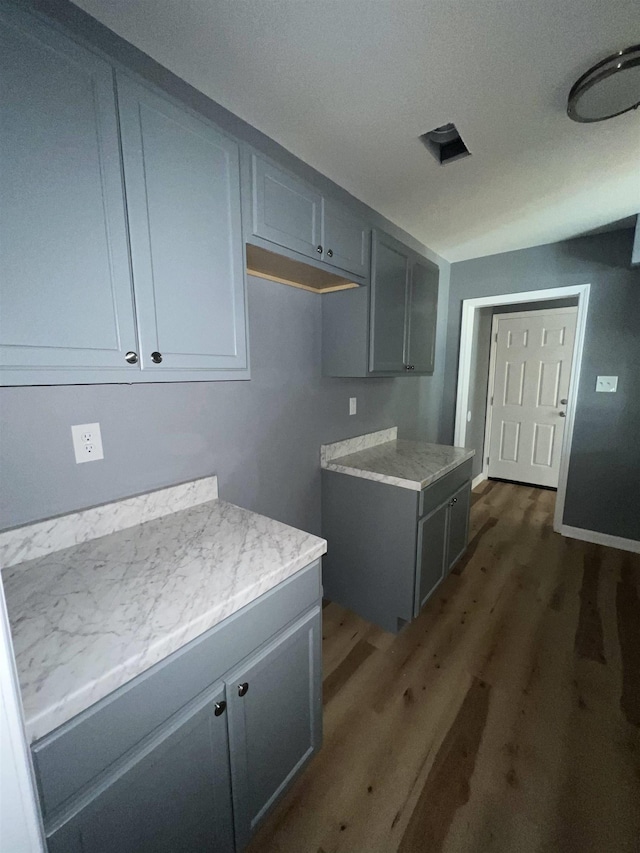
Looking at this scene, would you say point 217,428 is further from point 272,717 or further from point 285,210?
point 272,717

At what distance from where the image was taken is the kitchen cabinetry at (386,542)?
A: 5.93ft

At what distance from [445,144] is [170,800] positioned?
2.50 m

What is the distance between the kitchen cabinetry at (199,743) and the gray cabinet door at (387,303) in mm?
1264

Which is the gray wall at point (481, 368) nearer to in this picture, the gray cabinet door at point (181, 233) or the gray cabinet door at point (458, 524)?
the gray cabinet door at point (458, 524)

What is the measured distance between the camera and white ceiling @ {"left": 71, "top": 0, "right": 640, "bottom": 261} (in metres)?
0.95

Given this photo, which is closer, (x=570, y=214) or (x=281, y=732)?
(x=281, y=732)

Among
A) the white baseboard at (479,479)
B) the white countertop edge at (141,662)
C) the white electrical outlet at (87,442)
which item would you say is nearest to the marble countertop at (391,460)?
the white countertop edge at (141,662)

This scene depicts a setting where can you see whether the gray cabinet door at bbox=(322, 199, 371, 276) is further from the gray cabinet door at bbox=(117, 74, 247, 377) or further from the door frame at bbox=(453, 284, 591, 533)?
the door frame at bbox=(453, 284, 591, 533)

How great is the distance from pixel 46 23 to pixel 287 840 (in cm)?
224

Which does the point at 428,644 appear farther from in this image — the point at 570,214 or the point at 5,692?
the point at 570,214

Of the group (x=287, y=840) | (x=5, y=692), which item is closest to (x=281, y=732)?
(x=287, y=840)

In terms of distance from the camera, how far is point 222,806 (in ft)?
2.93

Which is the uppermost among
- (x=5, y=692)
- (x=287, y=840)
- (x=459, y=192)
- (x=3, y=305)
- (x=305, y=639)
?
(x=459, y=192)

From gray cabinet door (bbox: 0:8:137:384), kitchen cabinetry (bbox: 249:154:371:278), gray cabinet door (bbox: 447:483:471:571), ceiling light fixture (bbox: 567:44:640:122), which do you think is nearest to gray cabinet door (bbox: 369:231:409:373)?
kitchen cabinetry (bbox: 249:154:371:278)
